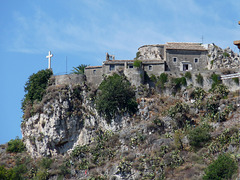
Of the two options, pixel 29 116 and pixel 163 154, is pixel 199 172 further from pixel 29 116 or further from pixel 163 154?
pixel 29 116

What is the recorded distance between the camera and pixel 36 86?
75.2m

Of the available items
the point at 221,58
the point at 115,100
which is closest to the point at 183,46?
the point at 221,58

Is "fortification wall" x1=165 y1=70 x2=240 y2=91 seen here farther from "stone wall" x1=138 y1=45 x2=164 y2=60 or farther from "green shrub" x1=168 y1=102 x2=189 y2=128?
"green shrub" x1=168 y1=102 x2=189 y2=128

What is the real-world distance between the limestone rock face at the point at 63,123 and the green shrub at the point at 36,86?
6.76ft

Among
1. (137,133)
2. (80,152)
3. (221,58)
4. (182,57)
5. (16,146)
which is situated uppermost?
(182,57)

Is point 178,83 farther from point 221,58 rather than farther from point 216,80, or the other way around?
point 221,58

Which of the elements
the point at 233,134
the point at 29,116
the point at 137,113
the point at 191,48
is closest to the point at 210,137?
the point at 233,134

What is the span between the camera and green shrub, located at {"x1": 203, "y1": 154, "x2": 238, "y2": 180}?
5556 centimetres

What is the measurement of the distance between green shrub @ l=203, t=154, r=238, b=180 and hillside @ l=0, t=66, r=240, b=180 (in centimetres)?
28

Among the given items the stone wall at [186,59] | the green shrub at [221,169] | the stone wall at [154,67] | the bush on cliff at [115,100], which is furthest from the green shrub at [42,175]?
the stone wall at [186,59]

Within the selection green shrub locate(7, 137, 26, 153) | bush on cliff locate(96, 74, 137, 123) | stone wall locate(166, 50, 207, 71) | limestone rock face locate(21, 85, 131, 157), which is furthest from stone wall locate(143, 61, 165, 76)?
green shrub locate(7, 137, 26, 153)

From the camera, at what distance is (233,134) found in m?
60.9

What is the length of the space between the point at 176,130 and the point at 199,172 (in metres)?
8.75

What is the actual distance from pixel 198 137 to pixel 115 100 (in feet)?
39.1
